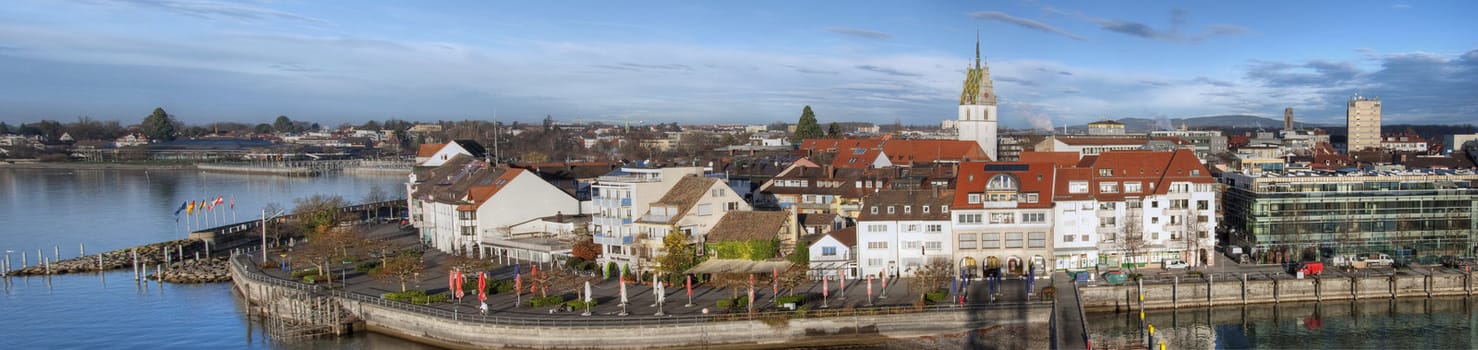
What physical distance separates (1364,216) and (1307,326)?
1117 cm

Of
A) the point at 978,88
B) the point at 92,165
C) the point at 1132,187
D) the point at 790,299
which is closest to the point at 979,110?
the point at 978,88

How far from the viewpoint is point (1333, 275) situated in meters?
41.2

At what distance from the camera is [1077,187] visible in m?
42.5

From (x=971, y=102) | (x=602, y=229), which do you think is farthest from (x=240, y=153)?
(x=602, y=229)

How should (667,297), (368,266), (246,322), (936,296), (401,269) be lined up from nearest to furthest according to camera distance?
(936,296)
(667,297)
(246,322)
(401,269)
(368,266)

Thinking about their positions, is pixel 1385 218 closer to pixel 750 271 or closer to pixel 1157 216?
pixel 1157 216

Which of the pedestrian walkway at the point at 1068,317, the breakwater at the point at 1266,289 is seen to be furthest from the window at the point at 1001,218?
the breakwater at the point at 1266,289

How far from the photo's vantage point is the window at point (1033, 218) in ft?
135

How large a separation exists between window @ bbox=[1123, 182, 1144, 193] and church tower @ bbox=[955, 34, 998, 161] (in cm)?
4953

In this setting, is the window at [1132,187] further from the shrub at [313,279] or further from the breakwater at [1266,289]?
the shrub at [313,279]

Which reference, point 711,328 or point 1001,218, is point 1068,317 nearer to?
point 1001,218

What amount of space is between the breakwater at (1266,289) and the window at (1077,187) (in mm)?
4554

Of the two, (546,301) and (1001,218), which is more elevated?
(1001,218)

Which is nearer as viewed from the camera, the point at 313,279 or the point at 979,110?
the point at 313,279
